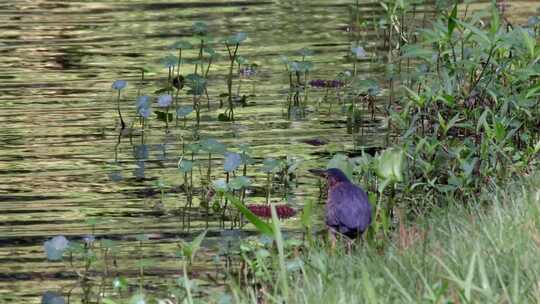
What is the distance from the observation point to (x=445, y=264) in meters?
4.58

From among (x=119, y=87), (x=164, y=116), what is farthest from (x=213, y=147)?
(x=164, y=116)

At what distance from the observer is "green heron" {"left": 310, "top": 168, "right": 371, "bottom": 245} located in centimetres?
559

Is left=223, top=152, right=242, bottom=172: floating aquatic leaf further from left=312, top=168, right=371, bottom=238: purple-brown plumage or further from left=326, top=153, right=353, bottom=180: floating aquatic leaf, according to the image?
left=312, top=168, right=371, bottom=238: purple-brown plumage

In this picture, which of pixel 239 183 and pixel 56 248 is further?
pixel 239 183

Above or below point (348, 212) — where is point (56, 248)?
below

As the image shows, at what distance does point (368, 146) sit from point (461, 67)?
1.77 meters

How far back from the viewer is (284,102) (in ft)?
32.7

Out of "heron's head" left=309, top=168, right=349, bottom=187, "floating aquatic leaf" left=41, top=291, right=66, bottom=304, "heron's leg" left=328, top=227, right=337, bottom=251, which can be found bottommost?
"floating aquatic leaf" left=41, top=291, right=66, bottom=304

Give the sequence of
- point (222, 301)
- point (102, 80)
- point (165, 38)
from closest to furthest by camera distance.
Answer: point (222, 301) < point (102, 80) < point (165, 38)

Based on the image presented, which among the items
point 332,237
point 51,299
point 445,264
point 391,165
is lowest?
point 51,299

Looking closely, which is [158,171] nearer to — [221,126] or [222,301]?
[221,126]

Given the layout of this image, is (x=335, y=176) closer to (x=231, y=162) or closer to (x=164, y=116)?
(x=231, y=162)

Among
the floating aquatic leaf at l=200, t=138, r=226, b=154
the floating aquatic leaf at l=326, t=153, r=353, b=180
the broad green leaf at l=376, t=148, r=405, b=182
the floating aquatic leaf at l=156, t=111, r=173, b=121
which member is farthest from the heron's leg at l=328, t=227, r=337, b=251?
the floating aquatic leaf at l=156, t=111, r=173, b=121

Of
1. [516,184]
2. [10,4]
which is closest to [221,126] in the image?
[516,184]
